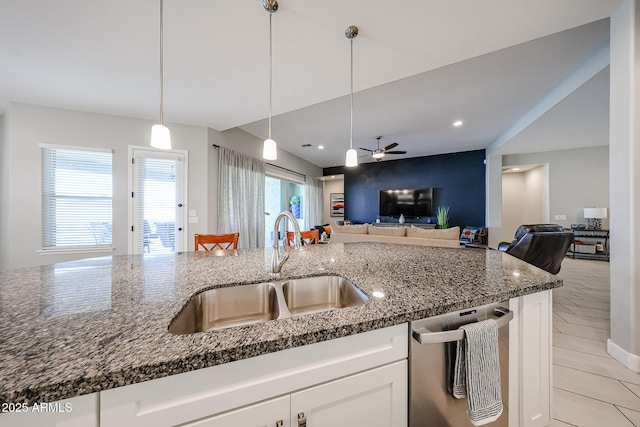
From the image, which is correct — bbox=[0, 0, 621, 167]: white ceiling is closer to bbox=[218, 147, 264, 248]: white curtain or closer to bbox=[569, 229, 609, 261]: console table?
bbox=[218, 147, 264, 248]: white curtain

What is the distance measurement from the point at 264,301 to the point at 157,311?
0.45 meters

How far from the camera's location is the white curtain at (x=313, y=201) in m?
7.24

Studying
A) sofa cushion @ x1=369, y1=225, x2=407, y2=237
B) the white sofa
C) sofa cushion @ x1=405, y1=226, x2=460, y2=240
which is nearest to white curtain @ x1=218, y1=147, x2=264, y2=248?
the white sofa

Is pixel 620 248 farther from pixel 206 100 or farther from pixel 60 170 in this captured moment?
pixel 60 170

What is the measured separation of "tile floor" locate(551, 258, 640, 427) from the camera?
129 centimetres

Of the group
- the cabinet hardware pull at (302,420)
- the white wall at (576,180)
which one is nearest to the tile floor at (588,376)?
the cabinet hardware pull at (302,420)

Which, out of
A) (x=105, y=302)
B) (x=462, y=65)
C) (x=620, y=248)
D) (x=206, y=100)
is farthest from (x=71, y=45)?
(x=620, y=248)

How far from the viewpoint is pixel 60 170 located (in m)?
3.05

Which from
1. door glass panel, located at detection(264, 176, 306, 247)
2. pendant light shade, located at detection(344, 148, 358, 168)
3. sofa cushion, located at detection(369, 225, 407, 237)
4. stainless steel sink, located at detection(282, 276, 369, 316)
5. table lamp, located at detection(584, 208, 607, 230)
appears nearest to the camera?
stainless steel sink, located at detection(282, 276, 369, 316)

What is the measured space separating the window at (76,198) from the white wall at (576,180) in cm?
879

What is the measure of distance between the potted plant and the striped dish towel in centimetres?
602

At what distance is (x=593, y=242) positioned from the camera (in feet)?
17.1

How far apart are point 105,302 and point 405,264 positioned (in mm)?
1403

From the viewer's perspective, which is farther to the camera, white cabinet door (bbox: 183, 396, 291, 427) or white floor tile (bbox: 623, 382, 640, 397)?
white floor tile (bbox: 623, 382, 640, 397)
